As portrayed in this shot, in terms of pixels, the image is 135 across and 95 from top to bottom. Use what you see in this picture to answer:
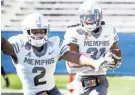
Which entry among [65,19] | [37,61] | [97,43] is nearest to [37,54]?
[37,61]

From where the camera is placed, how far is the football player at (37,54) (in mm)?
5066

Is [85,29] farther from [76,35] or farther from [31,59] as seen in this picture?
[31,59]

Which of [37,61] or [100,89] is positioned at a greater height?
[37,61]

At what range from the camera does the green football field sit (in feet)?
28.7

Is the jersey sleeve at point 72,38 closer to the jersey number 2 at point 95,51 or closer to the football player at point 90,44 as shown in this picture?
the football player at point 90,44

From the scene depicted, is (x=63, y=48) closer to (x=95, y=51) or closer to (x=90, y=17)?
(x=90, y=17)

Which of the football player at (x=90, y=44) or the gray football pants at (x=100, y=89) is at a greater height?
the football player at (x=90, y=44)

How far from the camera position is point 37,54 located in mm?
5113

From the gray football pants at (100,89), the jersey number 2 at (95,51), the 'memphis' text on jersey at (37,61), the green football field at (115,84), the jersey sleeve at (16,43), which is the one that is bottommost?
the green football field at (115,84)

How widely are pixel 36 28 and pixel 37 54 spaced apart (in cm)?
21

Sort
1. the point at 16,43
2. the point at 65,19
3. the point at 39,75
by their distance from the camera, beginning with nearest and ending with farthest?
the point at 16,43 < the point at 39,75 < the point at 65,19

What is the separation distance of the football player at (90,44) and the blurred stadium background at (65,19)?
368cm

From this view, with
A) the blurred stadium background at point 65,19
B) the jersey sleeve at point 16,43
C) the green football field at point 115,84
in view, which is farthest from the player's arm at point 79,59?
the blurred stadium background at point 65,19

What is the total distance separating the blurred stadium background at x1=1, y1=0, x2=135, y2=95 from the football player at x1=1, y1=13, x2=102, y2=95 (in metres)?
4.40
